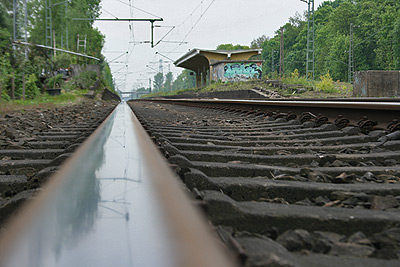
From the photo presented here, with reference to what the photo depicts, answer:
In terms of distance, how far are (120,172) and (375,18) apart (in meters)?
68.5

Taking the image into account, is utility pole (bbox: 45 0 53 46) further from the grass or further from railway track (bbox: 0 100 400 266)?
railway track (bbox: 0 100 400 266)

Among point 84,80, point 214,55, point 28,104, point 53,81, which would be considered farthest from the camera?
point 214,55

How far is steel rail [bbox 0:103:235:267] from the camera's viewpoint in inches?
31.5

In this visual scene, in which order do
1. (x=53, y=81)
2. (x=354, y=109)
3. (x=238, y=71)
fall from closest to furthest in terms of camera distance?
(x=354, y=109), (x=53, y=81), (x=238, y=71)

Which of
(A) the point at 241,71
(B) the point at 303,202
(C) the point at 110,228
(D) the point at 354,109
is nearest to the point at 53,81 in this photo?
(A) the point at 241,71

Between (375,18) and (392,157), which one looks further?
(375,18)

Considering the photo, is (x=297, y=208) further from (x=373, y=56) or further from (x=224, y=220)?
(x=373, y=56)

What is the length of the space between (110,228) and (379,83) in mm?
13260

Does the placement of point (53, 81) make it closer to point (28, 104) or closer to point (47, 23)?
point (28, 104)

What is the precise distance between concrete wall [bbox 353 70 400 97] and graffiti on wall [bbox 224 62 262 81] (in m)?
19.9

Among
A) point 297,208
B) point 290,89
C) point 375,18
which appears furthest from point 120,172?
point 375,18

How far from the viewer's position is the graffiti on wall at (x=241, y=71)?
3234cm

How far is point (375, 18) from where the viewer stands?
61312mm

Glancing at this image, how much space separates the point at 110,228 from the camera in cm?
96
